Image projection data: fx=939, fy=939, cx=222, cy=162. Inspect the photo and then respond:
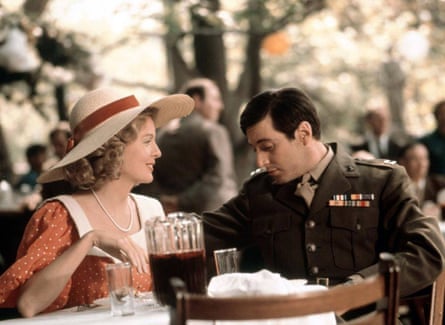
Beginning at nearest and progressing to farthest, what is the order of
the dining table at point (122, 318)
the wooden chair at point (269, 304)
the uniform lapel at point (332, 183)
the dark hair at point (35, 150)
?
the wooden chair at point (269, 304)
the dining table at point (122, 318)
the uniform lapel at point (332, 183)
the dark hair at point (35, 150)

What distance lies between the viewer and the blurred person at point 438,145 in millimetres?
7344

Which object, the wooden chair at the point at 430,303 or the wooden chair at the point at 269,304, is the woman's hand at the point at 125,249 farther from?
the wooden chair at the point at 430,303

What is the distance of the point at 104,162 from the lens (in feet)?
9.73

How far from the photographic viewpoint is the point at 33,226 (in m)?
2.84

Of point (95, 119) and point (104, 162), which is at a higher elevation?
point (95, 119)

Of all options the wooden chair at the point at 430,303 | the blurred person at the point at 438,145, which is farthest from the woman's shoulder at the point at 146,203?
the blurred person at the point at 438,145

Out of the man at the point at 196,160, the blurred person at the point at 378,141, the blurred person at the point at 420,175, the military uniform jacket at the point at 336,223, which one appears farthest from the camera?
the blurred person at the point at 378,141

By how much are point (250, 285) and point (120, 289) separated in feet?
1.14

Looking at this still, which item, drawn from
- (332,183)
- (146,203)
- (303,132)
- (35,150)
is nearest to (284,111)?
(303,132)

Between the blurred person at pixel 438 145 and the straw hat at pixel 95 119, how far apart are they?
4615 mm

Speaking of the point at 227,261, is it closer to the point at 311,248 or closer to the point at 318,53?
the point at 311,248

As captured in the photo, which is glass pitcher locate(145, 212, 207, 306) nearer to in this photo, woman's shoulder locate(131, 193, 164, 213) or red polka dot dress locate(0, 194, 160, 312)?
red polka dot dress locate(0, 194, 160, 312)

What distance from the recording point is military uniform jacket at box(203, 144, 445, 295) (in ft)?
9.86

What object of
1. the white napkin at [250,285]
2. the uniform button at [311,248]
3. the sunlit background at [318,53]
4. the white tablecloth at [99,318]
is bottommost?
the white tablecloth at [99,318]
